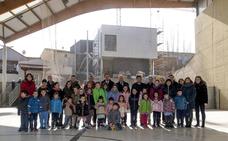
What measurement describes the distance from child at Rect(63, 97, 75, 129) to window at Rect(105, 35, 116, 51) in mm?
32124

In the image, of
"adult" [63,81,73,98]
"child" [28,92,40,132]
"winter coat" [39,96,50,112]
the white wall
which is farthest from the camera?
the white wall

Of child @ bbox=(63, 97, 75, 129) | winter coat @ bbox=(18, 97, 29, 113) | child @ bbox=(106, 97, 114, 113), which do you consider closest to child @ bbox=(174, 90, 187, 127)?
child @ bbox=(106, 97, 114, 113)

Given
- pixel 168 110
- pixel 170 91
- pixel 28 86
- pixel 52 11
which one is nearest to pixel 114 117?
pixel 168 110

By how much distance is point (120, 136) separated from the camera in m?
9.08

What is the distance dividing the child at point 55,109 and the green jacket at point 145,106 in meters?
2.39

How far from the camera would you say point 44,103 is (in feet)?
36.3

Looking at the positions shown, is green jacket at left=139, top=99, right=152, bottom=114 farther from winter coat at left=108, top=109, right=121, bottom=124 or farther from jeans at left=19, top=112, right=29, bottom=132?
jeans at left=19, top=112, right=29, bottom=132

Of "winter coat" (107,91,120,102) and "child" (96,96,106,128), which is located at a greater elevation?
"winter coat" (107,91,120,102)

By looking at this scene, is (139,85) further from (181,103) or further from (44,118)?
(44,118)

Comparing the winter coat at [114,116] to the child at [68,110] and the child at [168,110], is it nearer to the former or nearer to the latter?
the child at [68,110]

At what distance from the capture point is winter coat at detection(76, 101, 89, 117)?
11.3 m

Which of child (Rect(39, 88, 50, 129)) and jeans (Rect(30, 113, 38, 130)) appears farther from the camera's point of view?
child (Rect(39, 88, 50, 129))

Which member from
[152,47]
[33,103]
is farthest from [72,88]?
[152,47]

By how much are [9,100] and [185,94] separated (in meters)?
23.5
